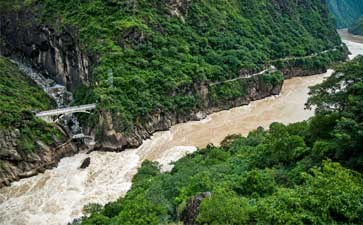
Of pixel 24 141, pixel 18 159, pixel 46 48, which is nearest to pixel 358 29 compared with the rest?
pixel 46 48

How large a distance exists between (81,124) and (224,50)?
3041cm

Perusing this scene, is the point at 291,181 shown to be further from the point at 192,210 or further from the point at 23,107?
the point at 23,107

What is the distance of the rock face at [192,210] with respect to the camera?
19859 millimetres

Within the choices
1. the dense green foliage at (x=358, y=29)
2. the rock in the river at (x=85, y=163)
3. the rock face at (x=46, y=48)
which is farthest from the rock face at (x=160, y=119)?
the dense green foliage at (x=358, y=29)

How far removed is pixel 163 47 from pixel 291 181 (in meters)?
48.3

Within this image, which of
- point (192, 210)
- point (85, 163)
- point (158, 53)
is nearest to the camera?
point (192, 210)

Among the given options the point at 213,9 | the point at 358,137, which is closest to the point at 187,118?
the point at 213,9

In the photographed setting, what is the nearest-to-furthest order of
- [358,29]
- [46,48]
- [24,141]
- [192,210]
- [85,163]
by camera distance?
[192,210] → [85,163] → [24,141] → [46,48] → [358,29]

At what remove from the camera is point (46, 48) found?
238ft

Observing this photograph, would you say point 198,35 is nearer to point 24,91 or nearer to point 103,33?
point 103,33

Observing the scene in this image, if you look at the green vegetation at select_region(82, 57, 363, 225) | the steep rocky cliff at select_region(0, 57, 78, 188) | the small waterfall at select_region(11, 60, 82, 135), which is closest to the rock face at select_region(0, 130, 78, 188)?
the steep rocky cliff at select_region(0, 57, 78, 188)

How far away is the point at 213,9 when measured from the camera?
84.1 metres

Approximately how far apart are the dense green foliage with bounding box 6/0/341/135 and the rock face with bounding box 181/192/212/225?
115ft

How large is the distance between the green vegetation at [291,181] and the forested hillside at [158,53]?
2395 centimetres
